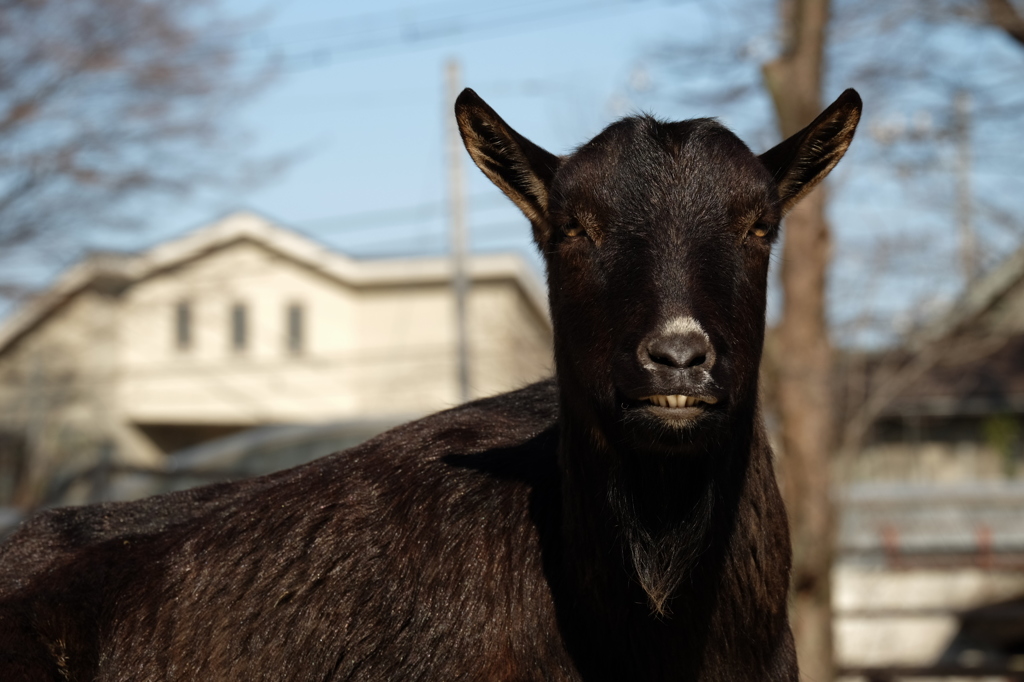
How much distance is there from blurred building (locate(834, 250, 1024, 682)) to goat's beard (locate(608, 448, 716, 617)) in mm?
8117

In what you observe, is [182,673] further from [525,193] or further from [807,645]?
[807,645]

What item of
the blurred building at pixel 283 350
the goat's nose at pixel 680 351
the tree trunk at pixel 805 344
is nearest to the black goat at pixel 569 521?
the goat's nose at pixel 680 351

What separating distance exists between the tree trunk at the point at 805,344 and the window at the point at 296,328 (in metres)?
31.5

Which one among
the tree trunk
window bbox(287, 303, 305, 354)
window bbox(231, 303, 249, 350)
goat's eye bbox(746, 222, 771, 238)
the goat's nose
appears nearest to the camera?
the goat's nose

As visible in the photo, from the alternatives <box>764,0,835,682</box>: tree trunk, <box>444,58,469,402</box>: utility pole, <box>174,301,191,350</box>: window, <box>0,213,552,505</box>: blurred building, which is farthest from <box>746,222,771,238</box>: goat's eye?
<box>174,301,191,350</box>: window

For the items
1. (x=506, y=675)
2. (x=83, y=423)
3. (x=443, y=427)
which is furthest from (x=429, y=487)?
(x=83, y=423)

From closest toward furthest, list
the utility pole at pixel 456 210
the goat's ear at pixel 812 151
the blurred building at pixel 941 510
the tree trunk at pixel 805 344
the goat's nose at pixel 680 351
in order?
the goat's nose at pixel 680 351 < the goat's ear at pixel 812 151 < the tree trunk at pixel 805 344 < the blurred building at pixel 941 510 < the utility pole at pixel 456 210

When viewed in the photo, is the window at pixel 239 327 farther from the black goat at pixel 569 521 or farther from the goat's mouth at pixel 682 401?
the goat's mouth at pixel 682 401

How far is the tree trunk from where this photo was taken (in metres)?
11.3

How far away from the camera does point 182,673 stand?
14.9 ft

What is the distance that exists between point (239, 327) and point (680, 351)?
40289 millimetres

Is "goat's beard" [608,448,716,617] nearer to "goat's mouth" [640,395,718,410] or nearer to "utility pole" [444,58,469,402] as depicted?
"goat's mouth" [640,395,718,410]

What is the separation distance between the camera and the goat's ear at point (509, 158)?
4.38 m

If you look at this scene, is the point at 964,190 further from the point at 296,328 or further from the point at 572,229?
the point at 296,328
